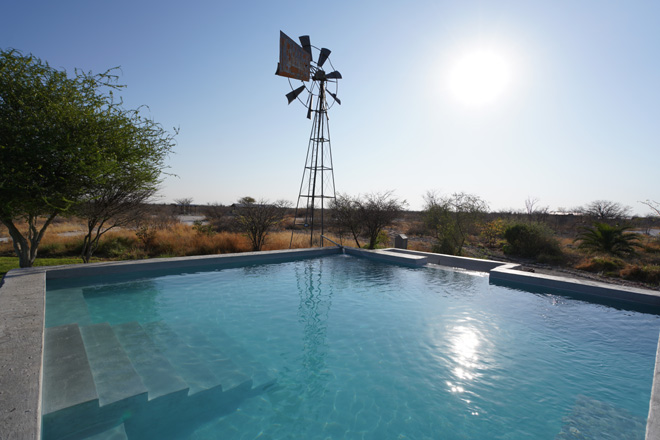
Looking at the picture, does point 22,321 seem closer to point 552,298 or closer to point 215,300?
point 215,300

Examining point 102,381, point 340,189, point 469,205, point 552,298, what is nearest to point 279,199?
point 340,189

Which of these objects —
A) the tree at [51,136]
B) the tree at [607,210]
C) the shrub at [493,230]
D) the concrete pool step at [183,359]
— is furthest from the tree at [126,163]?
the tree at [607,210]

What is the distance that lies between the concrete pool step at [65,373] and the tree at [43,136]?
311cm

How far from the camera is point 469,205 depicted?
12.1 metres

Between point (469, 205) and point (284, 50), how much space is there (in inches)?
344

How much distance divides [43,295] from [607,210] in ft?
121

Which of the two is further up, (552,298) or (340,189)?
(340,189)

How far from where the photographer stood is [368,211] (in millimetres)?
11930

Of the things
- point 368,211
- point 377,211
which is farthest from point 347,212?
point 377,211

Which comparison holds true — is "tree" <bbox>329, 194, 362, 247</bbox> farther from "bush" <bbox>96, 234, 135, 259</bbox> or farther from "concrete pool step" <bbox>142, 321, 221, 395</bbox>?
"concrete pool step" <bbox>142, 321, 221, 395</bbox>

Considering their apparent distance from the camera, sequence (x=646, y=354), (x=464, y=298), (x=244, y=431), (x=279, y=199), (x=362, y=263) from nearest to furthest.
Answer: (x=244, y=431), (x=646, y=354), (x=464, y=298), (x=362, y=263), (x=279, y=199)

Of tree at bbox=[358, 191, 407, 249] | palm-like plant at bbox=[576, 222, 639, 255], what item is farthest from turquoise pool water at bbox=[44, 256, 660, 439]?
palm-like plant at bbox=[576, 222, 639, 255]

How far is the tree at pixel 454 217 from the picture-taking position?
37.9 ft

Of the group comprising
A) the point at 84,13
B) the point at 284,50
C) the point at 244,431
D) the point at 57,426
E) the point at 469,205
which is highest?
the point at 284,50
